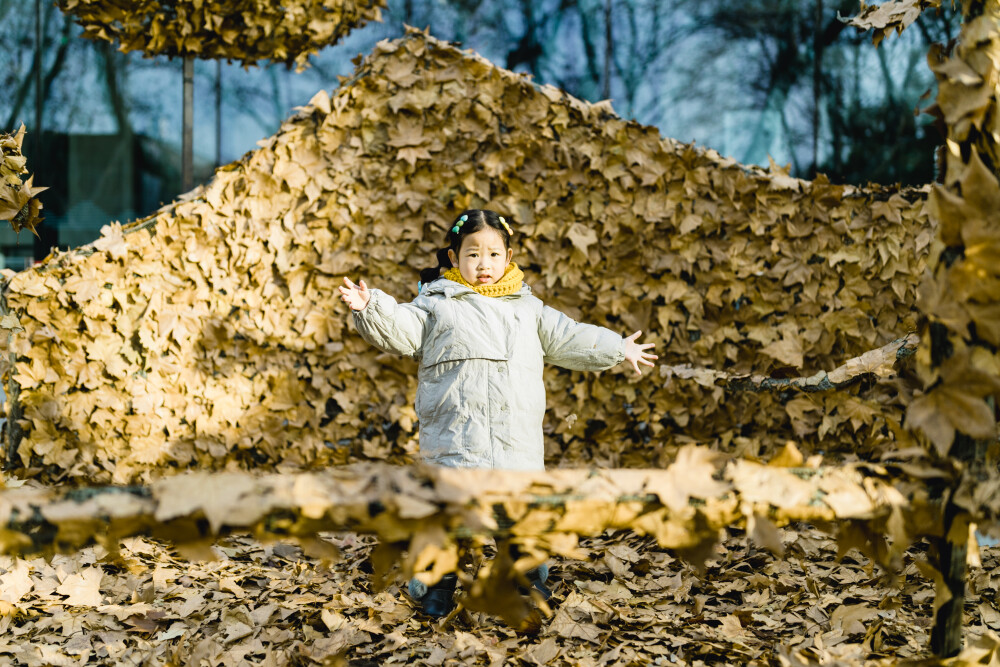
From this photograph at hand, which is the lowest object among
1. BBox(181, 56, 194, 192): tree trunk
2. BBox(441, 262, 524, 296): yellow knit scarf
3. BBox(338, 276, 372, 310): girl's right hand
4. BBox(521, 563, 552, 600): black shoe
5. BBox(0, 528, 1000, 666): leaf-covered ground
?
BBox(0, 528, 1000, 666): leaf-covered ground

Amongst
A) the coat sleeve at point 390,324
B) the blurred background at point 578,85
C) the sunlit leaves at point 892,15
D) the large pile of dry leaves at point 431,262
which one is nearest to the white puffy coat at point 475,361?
the coat sleeve at point 390,324

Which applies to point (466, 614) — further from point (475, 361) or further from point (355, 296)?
point (355, 296)

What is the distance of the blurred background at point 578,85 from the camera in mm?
4414

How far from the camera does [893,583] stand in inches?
54.6

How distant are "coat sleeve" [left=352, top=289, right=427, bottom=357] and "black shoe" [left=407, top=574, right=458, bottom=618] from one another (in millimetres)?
796

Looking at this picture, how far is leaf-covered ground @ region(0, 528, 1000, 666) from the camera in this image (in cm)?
199

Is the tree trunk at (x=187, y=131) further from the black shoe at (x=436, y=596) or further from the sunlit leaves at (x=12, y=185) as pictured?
the black shoe at (x=436, y=596)

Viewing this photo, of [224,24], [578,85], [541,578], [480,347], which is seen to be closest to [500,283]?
[480,347]

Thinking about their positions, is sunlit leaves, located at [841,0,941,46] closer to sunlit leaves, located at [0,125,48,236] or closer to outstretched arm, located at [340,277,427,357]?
outstretched arm, located at [340,277,427,357]

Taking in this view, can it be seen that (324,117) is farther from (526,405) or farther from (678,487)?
(678,487)

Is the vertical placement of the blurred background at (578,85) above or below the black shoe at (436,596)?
above

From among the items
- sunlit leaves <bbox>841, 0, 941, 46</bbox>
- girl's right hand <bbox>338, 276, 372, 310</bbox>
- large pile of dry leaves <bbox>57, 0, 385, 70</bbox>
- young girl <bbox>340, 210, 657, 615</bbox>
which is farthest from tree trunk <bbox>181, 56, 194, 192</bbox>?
sunlit leaves <bbox>841, 0, 941, 46</bbox>

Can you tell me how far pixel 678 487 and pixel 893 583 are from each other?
1.86 feet

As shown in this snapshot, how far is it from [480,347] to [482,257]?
34 cm
